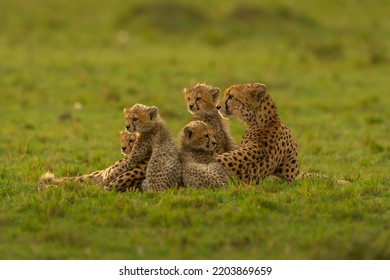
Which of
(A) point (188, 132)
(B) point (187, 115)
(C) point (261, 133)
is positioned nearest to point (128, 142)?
(A) point (188, 132)

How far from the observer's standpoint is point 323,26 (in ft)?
88.3

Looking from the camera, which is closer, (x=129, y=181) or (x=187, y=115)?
(x=129, y=181)

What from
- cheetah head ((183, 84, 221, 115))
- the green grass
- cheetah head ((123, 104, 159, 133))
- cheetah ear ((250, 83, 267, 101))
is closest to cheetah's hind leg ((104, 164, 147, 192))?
the green grass

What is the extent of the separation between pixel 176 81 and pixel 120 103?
279 cm

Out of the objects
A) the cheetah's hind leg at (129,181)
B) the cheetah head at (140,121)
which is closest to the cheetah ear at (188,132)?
the cheetah head at (140,121)

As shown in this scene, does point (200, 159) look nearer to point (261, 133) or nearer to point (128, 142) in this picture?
point (261, 133)

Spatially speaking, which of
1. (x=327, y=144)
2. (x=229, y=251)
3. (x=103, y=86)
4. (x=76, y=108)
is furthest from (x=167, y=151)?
(x=103, y=86)

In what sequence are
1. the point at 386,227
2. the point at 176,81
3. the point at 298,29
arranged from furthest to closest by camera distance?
the point at 298,29 < the point at 176,81 < the point at 386,227

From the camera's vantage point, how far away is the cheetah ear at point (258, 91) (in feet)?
26.1

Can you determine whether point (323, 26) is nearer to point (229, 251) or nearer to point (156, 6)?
point (156, 6)

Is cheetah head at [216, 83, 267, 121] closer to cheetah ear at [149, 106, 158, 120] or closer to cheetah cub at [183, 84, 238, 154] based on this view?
cheetah cub at [183, 84, 238, 154]

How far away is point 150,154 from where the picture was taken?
7.57m

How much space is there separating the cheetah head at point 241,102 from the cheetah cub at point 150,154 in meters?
0.78

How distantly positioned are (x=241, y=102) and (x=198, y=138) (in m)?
0.78
